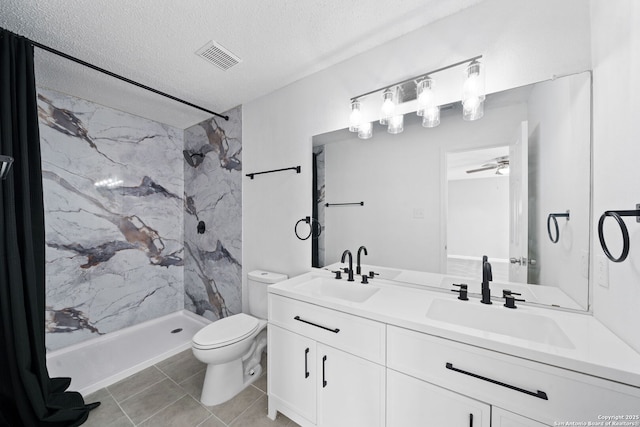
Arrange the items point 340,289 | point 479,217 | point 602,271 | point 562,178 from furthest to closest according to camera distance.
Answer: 1. point 340,289
2. point 479,217
3. point 562,178
4. point 602,271

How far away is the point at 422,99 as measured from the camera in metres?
1.43

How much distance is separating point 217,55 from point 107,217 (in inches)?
81.2

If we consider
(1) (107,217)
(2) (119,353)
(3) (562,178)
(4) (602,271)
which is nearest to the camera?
(4) (602,271)

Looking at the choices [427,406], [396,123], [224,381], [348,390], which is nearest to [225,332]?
[224,381]

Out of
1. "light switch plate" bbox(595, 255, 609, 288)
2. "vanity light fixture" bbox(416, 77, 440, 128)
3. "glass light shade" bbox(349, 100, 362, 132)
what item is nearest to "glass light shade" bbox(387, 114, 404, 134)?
"vanity light fixture" bbox(416, 77, 440, 128)

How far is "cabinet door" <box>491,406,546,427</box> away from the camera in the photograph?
825mm

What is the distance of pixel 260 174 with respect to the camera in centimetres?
232

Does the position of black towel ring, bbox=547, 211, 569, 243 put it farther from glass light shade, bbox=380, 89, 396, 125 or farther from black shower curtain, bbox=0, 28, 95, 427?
black shower curtain, bbox=0, 28, 95, 427

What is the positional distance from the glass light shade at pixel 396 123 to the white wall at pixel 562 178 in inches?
25.0

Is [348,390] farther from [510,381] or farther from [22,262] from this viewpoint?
[22,262]

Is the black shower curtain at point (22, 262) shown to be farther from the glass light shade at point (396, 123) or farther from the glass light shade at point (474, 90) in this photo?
the glass light shade at point (474, 90)

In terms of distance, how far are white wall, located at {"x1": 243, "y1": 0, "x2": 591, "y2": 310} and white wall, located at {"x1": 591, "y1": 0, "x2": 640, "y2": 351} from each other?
129mm

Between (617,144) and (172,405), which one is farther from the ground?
(617,144)

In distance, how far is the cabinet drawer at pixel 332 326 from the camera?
3.75 ft
